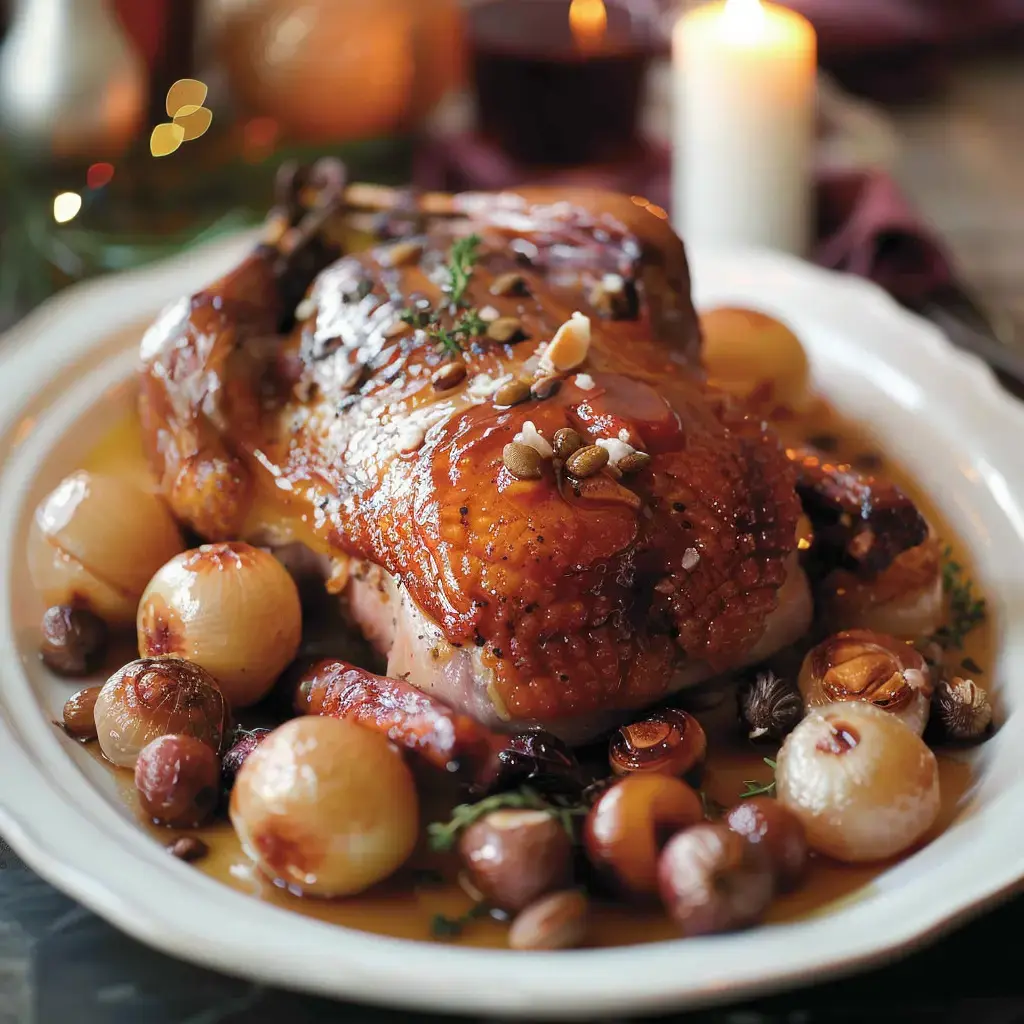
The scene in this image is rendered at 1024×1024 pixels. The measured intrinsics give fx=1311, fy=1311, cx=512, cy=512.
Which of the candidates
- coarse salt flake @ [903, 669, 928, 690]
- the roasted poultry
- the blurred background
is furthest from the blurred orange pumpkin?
coarse salt flake @ [903, 669, 928, 690]

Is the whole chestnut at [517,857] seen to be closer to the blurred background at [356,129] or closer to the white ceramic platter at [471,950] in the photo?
the white ceramic platter at [471,950]

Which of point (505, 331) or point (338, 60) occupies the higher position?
point (505, 331)

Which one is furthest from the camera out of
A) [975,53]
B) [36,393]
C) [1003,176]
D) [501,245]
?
[975,53]

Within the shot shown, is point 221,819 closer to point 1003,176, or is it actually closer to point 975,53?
point 1003,176

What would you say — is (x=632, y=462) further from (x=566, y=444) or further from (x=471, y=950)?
(x=471, y=950)

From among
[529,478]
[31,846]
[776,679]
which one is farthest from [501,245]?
[31,846]

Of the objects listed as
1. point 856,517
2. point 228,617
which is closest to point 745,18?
point 856,517
